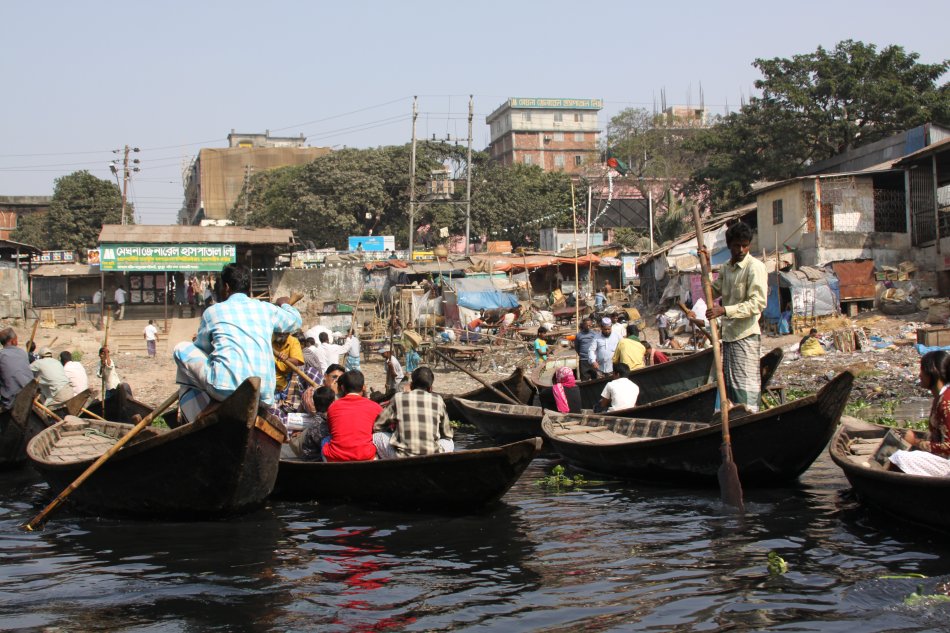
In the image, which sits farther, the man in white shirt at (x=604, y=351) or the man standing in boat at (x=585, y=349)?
the man standing in boat at (x=585, y=349)

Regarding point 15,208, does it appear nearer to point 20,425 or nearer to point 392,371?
point 392,371

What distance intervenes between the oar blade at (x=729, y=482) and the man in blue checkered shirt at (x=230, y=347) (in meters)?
3.66

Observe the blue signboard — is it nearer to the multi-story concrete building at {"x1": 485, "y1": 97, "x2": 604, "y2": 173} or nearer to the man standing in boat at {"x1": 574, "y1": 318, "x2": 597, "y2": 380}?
the man standing in boat at {"x1": 574, "y1": 318, "x2": 597, "y2": 380}

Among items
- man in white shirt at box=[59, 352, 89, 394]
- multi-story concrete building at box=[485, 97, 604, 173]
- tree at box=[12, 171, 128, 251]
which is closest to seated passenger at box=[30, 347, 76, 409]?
man in white shirt at box=[59, 352, 89, 394]

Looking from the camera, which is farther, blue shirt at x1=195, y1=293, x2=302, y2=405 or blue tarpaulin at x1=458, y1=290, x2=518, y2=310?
blue tarpaulin at x1=458, y1=290, x2=518, y2=310

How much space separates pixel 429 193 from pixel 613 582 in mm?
37904

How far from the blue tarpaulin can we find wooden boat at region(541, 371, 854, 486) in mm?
19425

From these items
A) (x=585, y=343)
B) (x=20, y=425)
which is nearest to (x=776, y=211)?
(x=585, y=343)

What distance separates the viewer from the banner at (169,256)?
104ft

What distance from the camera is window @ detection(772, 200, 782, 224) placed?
2605 cm

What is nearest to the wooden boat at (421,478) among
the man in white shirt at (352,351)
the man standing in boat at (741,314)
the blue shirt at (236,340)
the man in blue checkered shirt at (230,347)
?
the man in blue checkered shirt at (230,347)

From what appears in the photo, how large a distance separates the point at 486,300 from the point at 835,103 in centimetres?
1298

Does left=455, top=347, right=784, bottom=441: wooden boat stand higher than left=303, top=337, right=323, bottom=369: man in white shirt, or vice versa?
left=303, top=337, right=323, bottom=369: man in white shirt

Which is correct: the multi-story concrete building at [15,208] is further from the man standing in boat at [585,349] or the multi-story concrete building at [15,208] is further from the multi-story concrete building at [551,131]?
the man standing in boat at [585,349]
